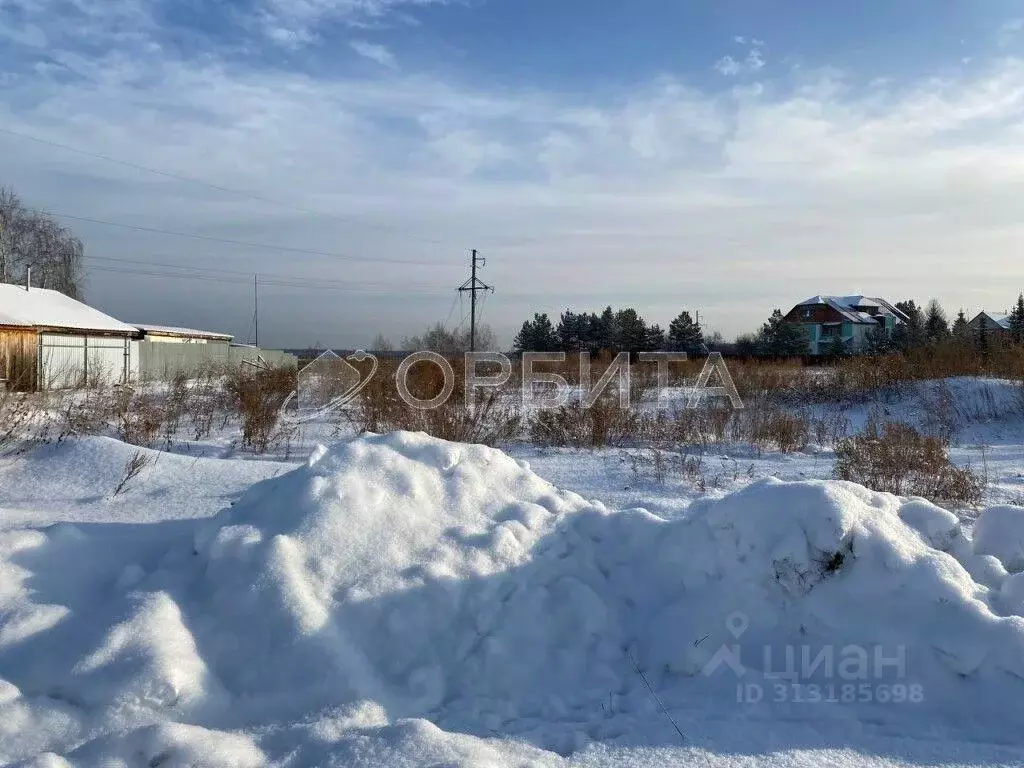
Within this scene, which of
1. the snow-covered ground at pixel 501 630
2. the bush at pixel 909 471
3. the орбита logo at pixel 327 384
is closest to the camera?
the snow-covered ground at pixel 501 630

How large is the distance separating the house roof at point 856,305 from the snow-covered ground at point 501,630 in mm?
50202

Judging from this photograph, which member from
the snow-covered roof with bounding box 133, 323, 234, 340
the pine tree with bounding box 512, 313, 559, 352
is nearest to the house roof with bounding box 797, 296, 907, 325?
the pine tree with bounding box 512, 313, 559, 352

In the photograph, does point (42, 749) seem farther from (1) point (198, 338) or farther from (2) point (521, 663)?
(1) point (198, 338)

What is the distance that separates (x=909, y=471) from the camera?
7086mm

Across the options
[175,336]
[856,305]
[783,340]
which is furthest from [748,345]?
[175,336]

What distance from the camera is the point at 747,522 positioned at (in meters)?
3.67

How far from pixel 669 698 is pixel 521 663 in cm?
67

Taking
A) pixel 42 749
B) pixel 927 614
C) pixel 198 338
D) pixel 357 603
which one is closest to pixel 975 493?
pixel 927 614

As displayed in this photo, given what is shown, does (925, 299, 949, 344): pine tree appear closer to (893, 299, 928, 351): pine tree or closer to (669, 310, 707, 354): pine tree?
Result: (893, 299, 928, 351): pine tree

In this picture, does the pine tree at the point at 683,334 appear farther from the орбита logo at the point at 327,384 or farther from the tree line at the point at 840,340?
the орбита logo at the point at 327,384

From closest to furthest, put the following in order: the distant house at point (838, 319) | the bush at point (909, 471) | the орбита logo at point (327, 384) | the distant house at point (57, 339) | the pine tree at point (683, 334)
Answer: the bush at point (909, 471) < the орбита logo at point (327, 384) < the distant house at point (57, 339) < the pine tree at point (683, 334) < the distant house at point (838, 319)

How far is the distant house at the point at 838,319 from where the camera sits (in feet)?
159

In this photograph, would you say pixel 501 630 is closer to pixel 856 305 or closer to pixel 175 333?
pixel 175 333

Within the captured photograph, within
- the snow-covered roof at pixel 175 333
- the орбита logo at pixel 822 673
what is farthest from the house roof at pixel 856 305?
the орбита logo at pixel 822 673
